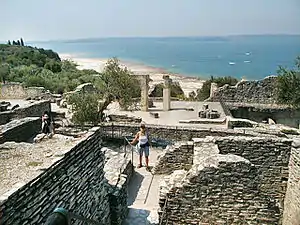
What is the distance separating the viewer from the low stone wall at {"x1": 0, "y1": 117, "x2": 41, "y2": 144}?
10.1 metres

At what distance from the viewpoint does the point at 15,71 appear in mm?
47031

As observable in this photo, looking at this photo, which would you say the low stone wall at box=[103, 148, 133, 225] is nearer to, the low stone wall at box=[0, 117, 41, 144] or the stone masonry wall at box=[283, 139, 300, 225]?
the low stone wall at box=[0, 117, 41, 144]

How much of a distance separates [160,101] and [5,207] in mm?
25502

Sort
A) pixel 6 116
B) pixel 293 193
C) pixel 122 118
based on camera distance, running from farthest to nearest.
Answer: pixel 122 118 → pixel 6 116 → pixel 293 193

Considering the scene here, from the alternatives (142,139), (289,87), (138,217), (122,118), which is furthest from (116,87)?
(138,217)

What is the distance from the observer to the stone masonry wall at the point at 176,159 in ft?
36.2

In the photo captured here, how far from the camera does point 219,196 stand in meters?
8.27

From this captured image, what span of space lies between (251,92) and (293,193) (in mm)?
17403

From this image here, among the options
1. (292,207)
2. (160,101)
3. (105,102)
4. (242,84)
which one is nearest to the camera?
(292,207)

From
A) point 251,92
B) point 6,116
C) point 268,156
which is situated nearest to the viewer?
point 268,156

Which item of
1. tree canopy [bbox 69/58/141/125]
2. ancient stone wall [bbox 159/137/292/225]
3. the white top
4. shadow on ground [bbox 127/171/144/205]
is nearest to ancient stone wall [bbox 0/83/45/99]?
tree canopy [bbox 69/58/141/125]

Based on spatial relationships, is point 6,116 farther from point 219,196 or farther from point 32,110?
point 219,196

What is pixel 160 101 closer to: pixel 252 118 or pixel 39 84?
pixel 252 118

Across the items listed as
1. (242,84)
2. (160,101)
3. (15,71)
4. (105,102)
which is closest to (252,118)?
(242,84)
